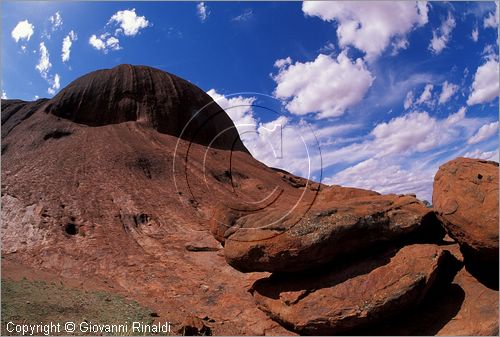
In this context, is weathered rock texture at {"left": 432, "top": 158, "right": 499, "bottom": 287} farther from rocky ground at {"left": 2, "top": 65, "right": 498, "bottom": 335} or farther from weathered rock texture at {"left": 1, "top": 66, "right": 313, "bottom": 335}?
weathered rock texture at {"left": 1, "top": 66, "right": 313, "bottom": 335}

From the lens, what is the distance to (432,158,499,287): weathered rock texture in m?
10.2

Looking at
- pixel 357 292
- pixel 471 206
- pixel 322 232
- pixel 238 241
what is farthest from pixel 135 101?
pixel 471 206

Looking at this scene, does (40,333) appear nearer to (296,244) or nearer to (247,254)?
(247,254)

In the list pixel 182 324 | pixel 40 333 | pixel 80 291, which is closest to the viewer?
pixel 40 333

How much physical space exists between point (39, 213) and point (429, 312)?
21879 mm

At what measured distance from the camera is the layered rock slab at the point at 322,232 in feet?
38.4

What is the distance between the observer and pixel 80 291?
15.0m

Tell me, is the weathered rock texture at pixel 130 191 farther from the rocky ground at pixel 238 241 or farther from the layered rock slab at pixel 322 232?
the layered rock slab at pixel 322 232

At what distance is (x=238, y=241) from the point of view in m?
12.9

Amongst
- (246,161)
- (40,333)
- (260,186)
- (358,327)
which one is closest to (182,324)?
(40,333)

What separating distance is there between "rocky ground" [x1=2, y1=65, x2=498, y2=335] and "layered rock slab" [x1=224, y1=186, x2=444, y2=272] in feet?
0.14

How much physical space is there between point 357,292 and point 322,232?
2.03m

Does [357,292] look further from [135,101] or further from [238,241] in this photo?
[135,101]

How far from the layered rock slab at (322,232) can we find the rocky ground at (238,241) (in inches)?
1.7
